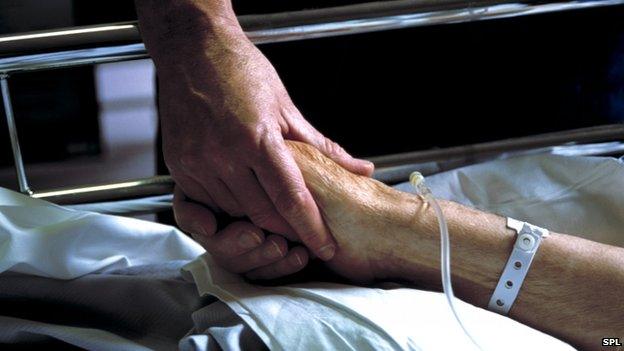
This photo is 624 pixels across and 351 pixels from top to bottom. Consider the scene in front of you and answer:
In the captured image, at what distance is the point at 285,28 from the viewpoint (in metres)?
1.20

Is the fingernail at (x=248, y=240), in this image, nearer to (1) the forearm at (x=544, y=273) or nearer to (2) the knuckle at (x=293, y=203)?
(2) the knuckle at (x=293, y=203)

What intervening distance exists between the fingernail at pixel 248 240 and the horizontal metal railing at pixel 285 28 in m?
0.34

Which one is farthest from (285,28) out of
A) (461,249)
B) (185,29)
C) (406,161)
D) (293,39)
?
(461,249)

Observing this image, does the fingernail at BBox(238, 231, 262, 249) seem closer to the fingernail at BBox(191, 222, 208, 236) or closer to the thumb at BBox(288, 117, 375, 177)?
the fingernail at BBox(191, 222, 208, 236)

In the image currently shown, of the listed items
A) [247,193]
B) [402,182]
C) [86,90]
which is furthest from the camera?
[86,90]

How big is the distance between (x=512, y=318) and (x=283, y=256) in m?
0.28

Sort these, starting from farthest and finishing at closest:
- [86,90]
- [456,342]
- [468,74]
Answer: [86,90] → [468,74] → [456,342]

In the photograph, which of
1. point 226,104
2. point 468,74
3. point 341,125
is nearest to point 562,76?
point 468,74

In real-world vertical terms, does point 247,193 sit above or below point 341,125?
above

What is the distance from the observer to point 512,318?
39.2 inches

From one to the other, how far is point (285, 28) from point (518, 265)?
0.47 meters

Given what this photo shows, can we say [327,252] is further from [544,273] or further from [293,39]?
[293,39]

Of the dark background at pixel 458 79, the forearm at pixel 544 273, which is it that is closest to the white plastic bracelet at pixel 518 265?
the forearm at pixel 544 273

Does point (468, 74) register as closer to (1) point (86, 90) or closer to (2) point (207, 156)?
(2) point (207, 156)
